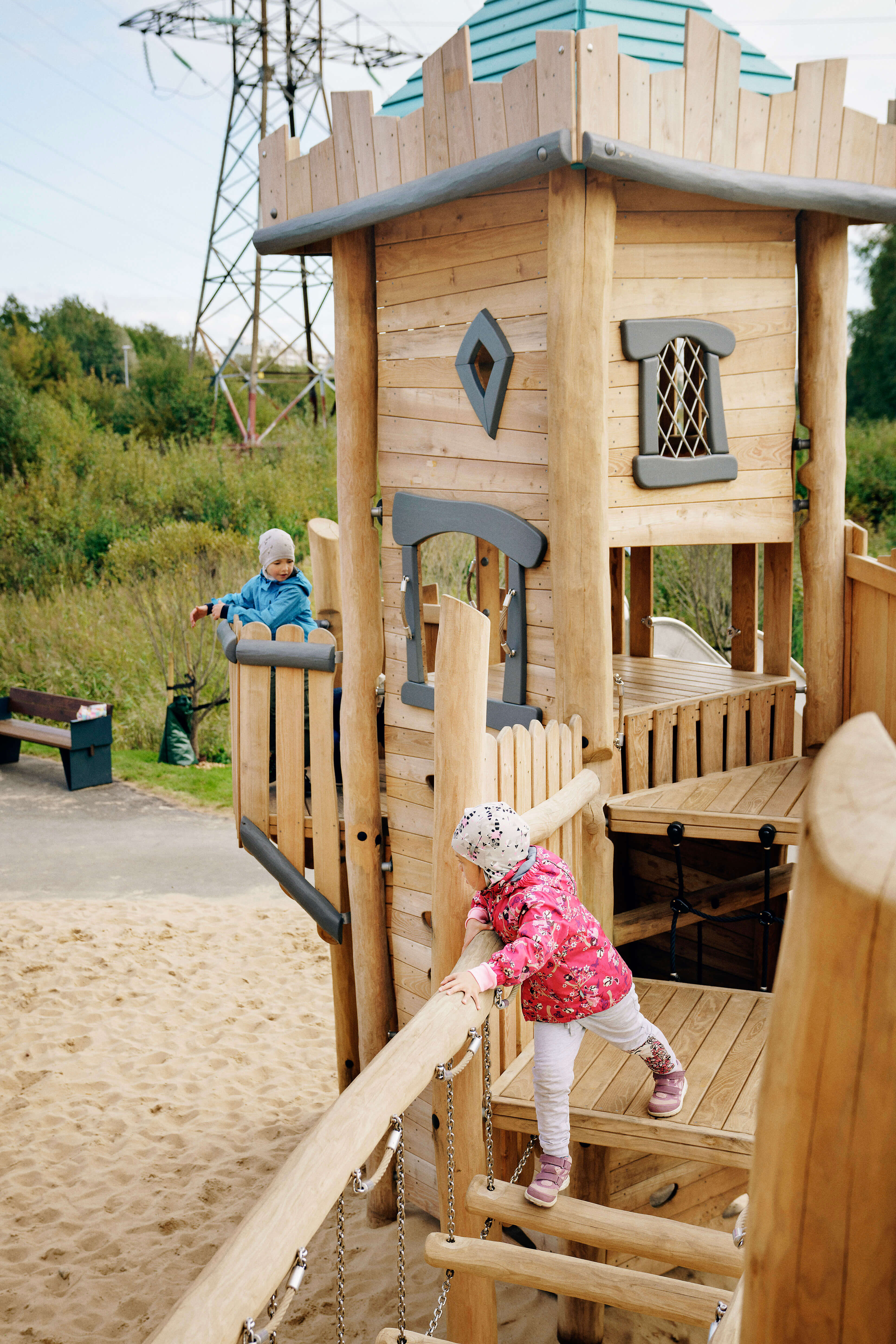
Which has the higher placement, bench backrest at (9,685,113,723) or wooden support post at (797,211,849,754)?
wooden support post at (797,211,849,754)

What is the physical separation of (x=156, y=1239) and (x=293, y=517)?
627 inches

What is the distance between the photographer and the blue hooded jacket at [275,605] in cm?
547

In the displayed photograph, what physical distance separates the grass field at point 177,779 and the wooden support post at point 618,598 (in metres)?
5.72

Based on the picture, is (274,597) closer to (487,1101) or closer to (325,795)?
(325,795)

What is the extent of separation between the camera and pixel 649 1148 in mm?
3270

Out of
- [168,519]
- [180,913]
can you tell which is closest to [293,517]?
[168,519]

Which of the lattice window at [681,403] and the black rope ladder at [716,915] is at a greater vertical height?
the lattice window at [681,403]

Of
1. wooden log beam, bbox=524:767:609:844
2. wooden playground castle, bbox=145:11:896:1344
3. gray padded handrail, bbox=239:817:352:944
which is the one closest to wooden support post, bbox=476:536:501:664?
wooden playground castle, bbox=145:11:896:1344

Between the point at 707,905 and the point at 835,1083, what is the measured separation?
442 centimetres

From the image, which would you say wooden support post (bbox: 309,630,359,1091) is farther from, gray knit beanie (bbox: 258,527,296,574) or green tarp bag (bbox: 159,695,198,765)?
green tarp bag (bbox: 159,695,198,765)

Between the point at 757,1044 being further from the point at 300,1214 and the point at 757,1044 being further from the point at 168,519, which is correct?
the point at 168,519

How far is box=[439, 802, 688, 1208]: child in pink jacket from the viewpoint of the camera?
109 inches

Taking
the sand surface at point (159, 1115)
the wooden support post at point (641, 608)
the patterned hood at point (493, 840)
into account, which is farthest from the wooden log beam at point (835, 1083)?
the wooden support post at point (641, 608)

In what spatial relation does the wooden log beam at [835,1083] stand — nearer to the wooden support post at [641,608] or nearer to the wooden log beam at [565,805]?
the wooden log beam at [565,805]
